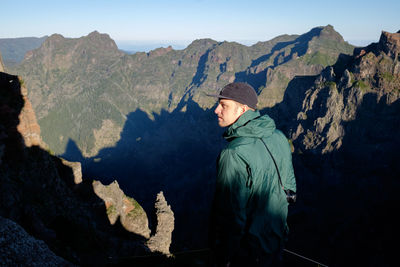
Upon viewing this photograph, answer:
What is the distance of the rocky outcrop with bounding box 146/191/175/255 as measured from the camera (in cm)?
3027

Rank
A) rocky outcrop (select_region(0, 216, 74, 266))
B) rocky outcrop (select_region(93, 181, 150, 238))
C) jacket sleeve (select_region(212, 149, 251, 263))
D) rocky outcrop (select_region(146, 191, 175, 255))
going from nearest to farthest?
1. jacket sleeve (select_region(212, 149, 251, 263))
2. rocky outcrop (select_region(0, 216, 74, 266))
3. rocky outcrop (select_region(146, 191, 175, 255))
4. rocky outcrop (select_region(93, 181, 150, 238))

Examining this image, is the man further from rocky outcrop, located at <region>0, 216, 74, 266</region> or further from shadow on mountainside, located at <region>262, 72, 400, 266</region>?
shadow on mountainside, located at <region>262, 72, 400, 266</region>

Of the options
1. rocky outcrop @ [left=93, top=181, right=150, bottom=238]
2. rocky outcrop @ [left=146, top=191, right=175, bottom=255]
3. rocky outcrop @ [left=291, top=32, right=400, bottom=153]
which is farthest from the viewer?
rocky outcrop @ [left=291, top=32, right=400, bottom=153]

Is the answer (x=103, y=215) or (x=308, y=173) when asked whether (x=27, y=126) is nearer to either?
(x=103, y=215)

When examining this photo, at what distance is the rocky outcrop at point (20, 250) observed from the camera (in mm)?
10109

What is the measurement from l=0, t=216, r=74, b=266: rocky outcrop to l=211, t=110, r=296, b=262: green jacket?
A: 34.9 ft

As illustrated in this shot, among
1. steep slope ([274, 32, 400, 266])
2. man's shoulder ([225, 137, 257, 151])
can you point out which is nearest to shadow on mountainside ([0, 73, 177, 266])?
man's shoulder ([225, 137, 257, 151])

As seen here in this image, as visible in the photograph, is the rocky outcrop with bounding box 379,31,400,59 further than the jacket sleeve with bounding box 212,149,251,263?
Yes

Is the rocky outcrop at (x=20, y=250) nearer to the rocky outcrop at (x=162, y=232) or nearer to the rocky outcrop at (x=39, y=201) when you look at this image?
the rocky outcrop at (x=39, y=201)

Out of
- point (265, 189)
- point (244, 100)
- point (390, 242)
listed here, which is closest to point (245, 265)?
point (265, 189)

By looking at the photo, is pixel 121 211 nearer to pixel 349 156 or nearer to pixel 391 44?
pixel 349 156

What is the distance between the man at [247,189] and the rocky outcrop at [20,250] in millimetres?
10604

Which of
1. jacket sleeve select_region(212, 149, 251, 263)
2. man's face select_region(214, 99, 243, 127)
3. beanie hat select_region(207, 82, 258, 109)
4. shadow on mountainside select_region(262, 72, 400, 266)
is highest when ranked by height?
beanie hat select_region(207, 82, 258, 109)

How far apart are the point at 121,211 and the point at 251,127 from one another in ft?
126
